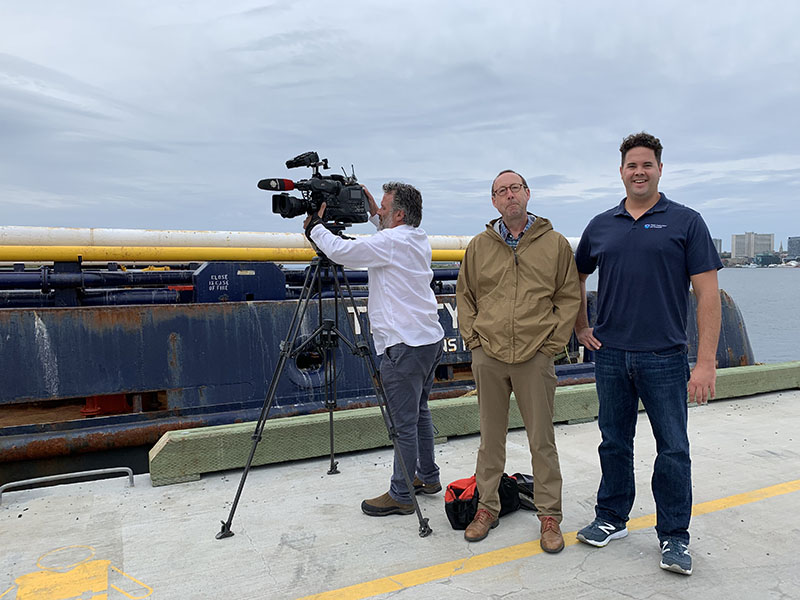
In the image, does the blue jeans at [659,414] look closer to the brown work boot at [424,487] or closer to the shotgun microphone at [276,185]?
the brown work boot at [424,487]

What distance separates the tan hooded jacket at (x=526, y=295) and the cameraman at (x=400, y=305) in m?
0.36

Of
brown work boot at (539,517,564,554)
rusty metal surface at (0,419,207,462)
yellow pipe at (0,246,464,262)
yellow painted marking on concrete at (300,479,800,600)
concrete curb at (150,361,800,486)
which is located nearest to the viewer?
yellow painted marking on concrete at (300,479,800,600)

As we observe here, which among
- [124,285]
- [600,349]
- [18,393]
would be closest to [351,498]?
[600,349]

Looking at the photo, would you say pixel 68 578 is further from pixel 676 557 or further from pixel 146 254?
pixel 146 254

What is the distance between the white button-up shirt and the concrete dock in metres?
1.18

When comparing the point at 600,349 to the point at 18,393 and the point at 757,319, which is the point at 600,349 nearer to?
the point at 18,393

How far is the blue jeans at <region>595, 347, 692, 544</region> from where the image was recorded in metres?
3.35

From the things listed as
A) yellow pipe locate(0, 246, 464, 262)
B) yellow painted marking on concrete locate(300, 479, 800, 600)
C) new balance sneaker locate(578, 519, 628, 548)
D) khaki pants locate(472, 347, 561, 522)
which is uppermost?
yellow pipe locate(0, 246, 464, 262)

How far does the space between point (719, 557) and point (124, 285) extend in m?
6.61

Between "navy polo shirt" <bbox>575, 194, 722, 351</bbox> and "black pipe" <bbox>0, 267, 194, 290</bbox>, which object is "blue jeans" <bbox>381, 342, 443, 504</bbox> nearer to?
"navy polo shirt" <bbox>575, 194, 722, 351</bbox>

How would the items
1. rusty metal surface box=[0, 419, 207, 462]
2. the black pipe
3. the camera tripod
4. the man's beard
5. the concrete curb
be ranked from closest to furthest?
1. the camera tripod
2. the man's beard
3. the concrete curb
4. rusty metal surface box=[0, 419, 207, 462]
5. the black pipe

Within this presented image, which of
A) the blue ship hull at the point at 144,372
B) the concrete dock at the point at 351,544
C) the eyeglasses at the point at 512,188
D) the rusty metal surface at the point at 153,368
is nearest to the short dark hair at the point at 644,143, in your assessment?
the eyeglasses at the point at 512,188

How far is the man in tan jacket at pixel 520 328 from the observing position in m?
3.53

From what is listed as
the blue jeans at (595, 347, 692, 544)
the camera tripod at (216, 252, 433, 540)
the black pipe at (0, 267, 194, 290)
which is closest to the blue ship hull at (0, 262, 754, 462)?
the black pipe at (0, 267, 194, 290)
